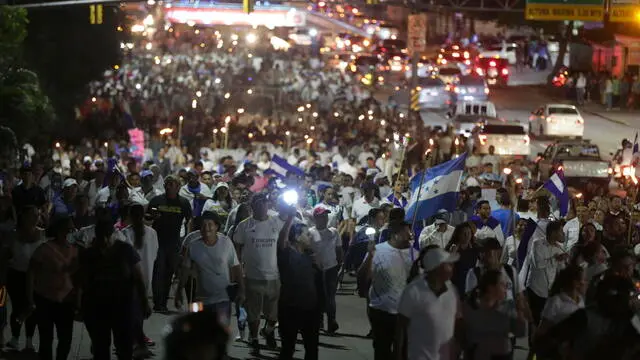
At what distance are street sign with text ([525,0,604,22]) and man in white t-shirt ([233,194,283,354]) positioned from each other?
25.8 meters

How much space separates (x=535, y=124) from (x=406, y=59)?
29.0 meters

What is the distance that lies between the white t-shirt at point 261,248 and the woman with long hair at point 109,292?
94.0 inches

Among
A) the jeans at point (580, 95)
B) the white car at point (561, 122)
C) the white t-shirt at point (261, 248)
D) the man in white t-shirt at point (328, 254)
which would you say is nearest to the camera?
the white t-shirt at point (261, 248)

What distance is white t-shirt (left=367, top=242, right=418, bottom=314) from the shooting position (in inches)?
409

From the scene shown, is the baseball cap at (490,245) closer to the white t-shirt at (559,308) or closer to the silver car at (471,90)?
the white t-shirt at (559,308)

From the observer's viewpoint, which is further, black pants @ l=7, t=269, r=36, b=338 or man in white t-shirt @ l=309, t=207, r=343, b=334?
man in white t-shirt @ l=309, t=207, r=343, b=334

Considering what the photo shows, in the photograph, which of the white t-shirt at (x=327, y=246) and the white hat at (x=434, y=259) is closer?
the white hat at (x=434, y=259)

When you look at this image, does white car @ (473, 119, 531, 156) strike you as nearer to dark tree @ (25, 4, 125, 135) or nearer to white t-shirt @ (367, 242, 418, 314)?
dark tree @ (25, 4, 125, 135)

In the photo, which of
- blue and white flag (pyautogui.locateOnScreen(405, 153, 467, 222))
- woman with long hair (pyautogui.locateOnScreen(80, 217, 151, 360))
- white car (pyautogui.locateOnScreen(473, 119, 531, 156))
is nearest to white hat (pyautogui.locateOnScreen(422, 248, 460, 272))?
woman with long hair (pyautogui.locateOnScreen(80, 217, 151, 360))

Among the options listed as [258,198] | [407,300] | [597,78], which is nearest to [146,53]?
[597,78]

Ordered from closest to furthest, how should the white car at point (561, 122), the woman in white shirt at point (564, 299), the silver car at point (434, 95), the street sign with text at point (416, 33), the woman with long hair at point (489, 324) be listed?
the woman with long hair at point (489, 324) → the woman in white shirt at point (564, 299) → the street sign with text at point (416, 33) → the white car at point (561, 122) → the silver car at point (434, 95)

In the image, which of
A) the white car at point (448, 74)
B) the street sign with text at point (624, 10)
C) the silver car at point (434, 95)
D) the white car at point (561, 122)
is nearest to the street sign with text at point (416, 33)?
the white car at point (561, 122)

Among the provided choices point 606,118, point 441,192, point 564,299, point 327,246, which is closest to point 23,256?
point 327,246

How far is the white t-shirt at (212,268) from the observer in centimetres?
1138
